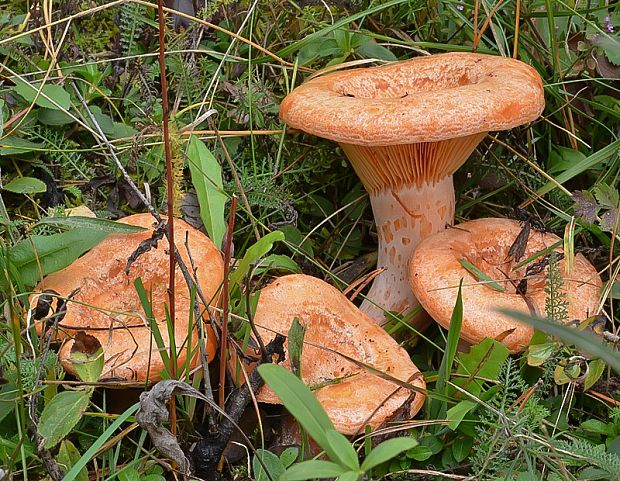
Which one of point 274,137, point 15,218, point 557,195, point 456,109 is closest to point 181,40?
point 274,137

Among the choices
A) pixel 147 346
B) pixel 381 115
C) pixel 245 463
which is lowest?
pixel 245 463

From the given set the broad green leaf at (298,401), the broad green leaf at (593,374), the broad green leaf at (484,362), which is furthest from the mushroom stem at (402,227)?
the broad green leaf at (298,401)

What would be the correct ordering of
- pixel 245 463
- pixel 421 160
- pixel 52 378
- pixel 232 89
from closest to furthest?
1. pixel 52 378
2. pixel 245 463
3. pixel 421 160
4. pixel 232 89

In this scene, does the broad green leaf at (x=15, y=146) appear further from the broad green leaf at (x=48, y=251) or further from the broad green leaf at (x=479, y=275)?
the broad green leaf at (x=479, y=275)

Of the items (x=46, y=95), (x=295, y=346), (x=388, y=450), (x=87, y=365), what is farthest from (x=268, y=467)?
(x=46, y=95)

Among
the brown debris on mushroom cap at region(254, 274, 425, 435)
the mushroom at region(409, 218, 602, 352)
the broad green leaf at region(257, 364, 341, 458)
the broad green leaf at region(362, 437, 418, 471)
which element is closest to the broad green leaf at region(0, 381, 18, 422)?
the brown debris on mushroom cap at region(254, 274, 425, 435)

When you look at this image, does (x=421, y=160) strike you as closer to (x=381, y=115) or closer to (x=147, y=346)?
(x=381, y=115)

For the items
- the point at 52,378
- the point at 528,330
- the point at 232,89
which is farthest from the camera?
the point at 232,89
